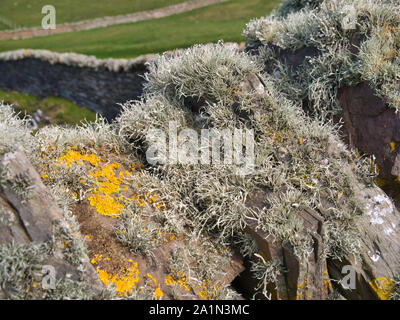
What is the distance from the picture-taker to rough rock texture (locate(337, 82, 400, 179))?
15.7 ft

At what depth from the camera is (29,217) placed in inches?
129

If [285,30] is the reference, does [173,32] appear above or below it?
above

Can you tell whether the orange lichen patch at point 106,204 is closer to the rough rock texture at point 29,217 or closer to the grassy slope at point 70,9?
the rough rock texture at point 29,217

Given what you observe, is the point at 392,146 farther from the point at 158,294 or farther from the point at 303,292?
the point at 158,294

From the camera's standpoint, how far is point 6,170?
3.27m

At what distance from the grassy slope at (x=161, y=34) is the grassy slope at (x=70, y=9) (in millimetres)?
2046

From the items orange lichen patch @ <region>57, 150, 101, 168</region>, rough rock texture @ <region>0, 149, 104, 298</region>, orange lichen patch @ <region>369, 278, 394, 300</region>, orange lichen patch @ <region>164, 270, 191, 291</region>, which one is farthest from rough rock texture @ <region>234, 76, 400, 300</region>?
orange lichen patch @ <region>57, 150, 101, 168</region>

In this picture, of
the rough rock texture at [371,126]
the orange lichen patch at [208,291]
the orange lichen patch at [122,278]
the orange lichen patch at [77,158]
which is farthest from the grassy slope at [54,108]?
the orange lichen patch at [208,291]

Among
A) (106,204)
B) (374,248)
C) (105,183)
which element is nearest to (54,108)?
(105,183)

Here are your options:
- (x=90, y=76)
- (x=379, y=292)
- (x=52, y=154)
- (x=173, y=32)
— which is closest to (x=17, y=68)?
(x=90, y=76)

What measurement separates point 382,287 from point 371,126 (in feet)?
7.50
